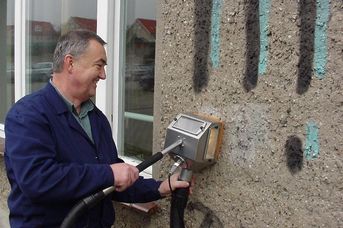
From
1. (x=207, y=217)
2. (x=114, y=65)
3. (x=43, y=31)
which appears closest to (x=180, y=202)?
(x=207, y=217)

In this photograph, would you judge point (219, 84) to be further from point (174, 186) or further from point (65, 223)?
point (65, 223)

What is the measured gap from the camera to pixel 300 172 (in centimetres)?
214

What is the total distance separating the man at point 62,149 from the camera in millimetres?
2027

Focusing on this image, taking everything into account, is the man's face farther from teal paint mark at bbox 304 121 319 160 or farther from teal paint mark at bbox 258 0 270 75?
teal paint mark at bbox 304 121 319 160

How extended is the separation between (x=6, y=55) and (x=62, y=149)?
3241 mm

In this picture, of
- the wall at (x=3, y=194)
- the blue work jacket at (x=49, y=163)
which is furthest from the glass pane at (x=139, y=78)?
the wall at (x=3, y=194)

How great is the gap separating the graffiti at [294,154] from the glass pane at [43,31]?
7.65ft

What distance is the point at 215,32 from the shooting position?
2.43 metres

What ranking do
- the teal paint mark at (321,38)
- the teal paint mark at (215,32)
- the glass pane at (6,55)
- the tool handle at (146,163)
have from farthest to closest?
1. the glass pane at (6,55)
2. the teal paint mark at (215,32)
3. the tool handle at (146,163)
4. the teal paint mark at (321,38)

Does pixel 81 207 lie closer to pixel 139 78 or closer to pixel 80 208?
pixel 80 208

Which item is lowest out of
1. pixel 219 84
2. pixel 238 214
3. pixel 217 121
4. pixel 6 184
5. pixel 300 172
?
pixel 6 184

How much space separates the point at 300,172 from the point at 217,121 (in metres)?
0.49

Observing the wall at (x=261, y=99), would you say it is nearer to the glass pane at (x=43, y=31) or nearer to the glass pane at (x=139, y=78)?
the glass pane at (x=139, y=78)

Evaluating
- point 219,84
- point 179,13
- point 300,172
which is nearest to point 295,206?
point 300,172
